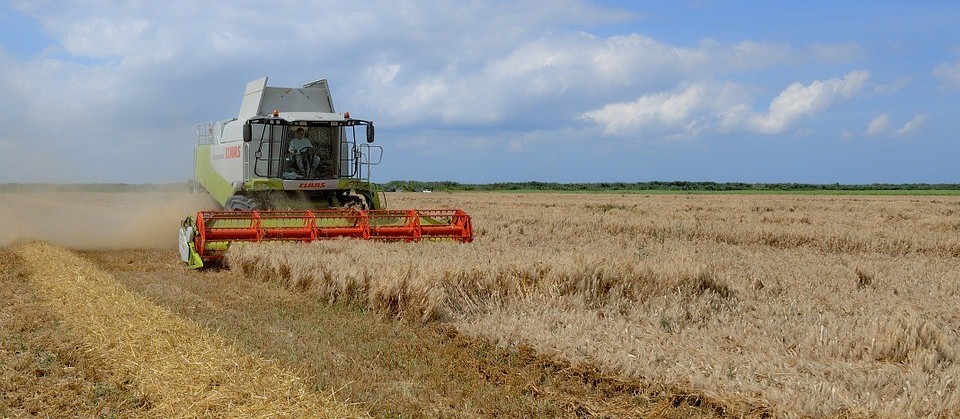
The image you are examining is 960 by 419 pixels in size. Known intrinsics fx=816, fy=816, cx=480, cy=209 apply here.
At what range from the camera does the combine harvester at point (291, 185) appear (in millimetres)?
11992

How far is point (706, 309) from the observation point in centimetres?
714

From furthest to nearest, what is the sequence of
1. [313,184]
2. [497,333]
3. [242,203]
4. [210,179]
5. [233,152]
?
[210,179], [233,152], [313,184], [242,203], [497,333]

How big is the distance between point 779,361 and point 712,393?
0.79 metres

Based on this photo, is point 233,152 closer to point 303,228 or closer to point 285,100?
point 285,100

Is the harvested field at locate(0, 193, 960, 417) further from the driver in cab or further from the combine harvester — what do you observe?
the driver in cab

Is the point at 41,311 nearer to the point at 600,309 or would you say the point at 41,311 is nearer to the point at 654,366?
the point at 600,309

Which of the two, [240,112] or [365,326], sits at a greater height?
[240,112]

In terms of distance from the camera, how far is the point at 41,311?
7.67 meters

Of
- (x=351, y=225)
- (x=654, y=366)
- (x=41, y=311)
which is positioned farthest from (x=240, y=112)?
(x=654, y=366)

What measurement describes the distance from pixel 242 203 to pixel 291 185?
878mm

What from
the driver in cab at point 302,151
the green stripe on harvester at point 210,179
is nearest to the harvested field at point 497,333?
the driver in cab at point 302,151

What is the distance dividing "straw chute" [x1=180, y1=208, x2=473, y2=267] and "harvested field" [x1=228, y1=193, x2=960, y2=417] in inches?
25.9

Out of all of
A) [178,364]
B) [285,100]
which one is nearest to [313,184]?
[285,100]

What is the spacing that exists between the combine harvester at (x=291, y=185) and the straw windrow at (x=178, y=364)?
3.62 m
